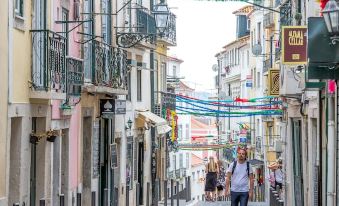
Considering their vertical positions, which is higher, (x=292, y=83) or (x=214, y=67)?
(x=214, y=67)

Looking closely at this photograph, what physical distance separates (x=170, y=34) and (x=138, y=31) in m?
7.41

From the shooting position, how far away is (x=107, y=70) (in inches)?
941

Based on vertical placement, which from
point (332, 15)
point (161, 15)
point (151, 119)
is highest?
point (161, 15)

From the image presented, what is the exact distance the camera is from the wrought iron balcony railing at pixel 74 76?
20.0 metres

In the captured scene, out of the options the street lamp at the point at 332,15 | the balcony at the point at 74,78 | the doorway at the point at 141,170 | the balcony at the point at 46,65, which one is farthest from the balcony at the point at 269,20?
the street lamp at the point at 332,15

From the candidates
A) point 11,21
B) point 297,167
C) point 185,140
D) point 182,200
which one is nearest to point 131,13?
point 182,200

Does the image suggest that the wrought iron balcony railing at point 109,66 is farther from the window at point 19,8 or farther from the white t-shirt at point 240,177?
the white t-shirt at point 240,177

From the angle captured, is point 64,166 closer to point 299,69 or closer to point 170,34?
point 299,69

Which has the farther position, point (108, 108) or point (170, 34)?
point (170, 34)

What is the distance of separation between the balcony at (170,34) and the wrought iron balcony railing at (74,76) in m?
14.1

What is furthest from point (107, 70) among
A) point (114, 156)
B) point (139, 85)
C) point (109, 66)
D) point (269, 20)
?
point (269, 20)

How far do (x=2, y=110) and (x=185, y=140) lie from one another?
61.2 meters

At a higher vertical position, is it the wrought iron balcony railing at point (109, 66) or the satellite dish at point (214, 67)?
the satellite dish at point (214, 67)

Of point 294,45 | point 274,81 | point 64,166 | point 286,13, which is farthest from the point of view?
point 274,81
